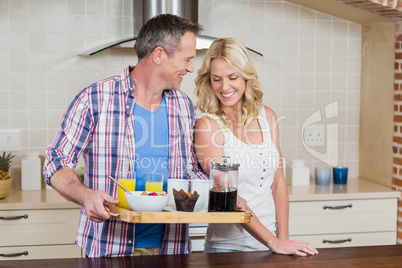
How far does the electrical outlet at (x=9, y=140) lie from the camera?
370 centimetres

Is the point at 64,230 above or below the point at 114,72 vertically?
below

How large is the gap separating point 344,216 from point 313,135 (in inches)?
26.6

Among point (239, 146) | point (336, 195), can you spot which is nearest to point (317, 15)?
point (336, 195)

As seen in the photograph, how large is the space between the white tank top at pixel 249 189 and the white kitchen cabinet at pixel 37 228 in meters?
1.22

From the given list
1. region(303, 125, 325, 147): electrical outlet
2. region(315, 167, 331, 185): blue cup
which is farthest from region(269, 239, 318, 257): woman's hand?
region(303, 125, 325, 147): electrical outlet

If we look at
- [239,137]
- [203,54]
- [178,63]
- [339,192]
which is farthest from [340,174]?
[178,63]

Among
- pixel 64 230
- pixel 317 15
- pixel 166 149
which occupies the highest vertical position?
pixel 317 15

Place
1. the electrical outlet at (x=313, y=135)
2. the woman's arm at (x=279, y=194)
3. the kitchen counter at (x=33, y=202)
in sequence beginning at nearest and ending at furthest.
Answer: the woman's arm at (x=279, y=194)
the kitchen counter at (x=33, y=202)
the electrical outlet at (x=313, y=135)

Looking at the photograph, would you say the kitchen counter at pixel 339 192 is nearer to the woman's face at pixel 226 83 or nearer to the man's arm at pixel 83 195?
the woman's face at pixel 226 83

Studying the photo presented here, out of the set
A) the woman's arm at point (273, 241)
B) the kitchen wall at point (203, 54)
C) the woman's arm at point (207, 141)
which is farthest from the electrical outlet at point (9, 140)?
the woman's arm at point (273, 241)

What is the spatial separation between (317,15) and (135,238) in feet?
8.04

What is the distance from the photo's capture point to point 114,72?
383cm

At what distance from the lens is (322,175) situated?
3928 millimetres

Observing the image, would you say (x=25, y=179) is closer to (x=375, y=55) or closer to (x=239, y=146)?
(x=239, y=146)
